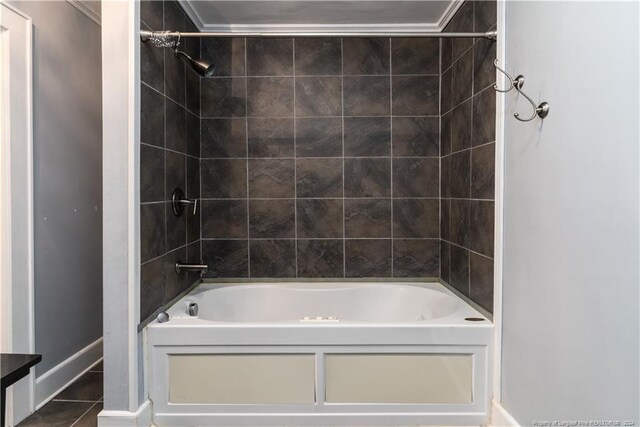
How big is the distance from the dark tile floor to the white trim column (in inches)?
12.5

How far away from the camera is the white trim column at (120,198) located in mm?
1897

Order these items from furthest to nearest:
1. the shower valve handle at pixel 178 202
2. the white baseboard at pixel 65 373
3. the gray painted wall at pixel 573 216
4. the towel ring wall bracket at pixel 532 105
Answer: the shower valve handle at pixel 178 202 → the white baseboard at pixel 65 373 → the towel ring wall bracket at pixel 532 105 → the gray painted wall at pixel 573 216

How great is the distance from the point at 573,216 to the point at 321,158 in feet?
5.83

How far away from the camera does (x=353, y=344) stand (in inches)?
79.7

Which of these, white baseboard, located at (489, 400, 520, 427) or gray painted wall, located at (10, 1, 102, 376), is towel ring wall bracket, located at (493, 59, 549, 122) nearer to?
white baseboard, located at (489, 400, 520, 427)

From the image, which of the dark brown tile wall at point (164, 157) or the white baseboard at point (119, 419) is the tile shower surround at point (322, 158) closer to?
the dark brown tile wall at point (164, 157)

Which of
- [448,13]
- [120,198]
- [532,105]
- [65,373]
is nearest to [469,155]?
[532,105]

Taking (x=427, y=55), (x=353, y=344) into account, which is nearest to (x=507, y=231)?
(x=353, y=344)

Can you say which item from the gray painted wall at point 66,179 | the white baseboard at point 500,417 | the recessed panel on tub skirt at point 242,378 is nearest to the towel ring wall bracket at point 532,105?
the white baseboard at point 500,417

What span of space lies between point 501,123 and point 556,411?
1189mm

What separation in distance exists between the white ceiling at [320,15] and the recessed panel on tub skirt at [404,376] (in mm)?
2024

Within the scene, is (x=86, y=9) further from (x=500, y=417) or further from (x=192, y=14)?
(x=500, y=417)

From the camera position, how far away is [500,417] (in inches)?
76.2

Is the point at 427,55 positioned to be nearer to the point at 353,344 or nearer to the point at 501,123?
the point at 501,123
